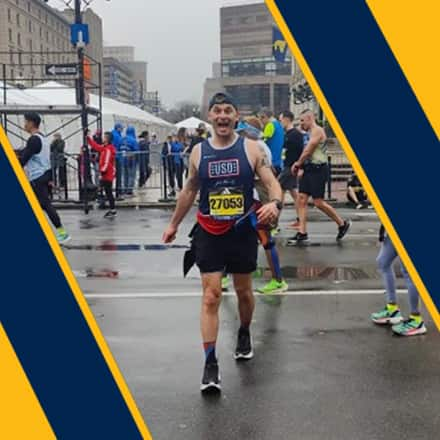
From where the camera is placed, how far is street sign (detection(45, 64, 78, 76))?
14992mm

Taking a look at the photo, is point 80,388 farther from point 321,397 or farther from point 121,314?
point 121,314

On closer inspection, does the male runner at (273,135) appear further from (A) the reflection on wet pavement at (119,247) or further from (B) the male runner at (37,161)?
(B) the male runner at (37,161)

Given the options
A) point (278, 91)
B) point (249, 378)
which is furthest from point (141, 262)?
point (278, 91)

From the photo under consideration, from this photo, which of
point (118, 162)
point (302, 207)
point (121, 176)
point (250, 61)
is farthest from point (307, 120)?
point (250, 61)

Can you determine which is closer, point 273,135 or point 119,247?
point 119,247

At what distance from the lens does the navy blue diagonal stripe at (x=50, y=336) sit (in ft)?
5.81

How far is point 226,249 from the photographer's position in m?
4.16

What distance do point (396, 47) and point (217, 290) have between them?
2985 mm

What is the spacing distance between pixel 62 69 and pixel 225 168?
12389 millimetres

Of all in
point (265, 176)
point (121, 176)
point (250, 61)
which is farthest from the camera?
point (250, 61)

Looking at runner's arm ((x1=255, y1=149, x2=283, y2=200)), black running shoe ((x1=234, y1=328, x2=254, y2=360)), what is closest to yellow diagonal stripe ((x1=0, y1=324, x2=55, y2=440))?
runner's arm ((x1=255, y1=149, x2=283, y2=200))

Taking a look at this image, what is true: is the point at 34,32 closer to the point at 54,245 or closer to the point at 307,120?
the point at 307,120

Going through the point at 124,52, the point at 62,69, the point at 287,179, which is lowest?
the point at 287,179

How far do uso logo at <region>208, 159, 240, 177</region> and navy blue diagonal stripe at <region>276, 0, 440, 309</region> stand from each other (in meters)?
2.63
